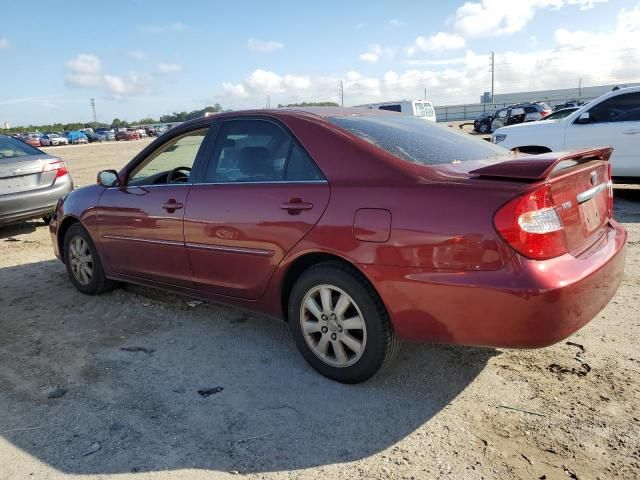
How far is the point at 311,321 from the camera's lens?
3215 mm

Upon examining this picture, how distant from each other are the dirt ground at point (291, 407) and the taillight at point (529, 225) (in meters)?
0.92

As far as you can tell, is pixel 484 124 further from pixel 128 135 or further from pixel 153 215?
pixel 128 135

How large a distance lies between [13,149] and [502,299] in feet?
26.3

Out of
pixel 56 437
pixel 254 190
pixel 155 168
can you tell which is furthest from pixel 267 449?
pixel 155 168

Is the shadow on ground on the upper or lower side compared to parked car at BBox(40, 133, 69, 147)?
lower

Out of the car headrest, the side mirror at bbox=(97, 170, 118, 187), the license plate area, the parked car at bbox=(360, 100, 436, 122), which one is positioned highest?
the parked car at bbox=(360, 100, 436, 122)

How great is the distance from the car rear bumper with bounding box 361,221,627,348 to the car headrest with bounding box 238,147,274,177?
1025mm

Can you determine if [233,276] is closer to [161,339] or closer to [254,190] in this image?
[254,190]

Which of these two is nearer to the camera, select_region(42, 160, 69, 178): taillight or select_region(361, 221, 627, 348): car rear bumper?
select_region(361, 221, 627, 348): car rear bumper

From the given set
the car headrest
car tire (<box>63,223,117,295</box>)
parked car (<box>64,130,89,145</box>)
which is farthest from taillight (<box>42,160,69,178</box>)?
parked car (<box>64,130,89,145</box>)

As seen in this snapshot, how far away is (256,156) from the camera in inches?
139

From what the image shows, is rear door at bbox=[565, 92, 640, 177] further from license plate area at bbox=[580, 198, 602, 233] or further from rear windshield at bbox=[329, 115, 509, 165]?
license plate area at bbox=[580, 198, 602, 233]

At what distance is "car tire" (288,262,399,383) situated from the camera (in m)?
2.90

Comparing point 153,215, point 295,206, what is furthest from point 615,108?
point 153,215
